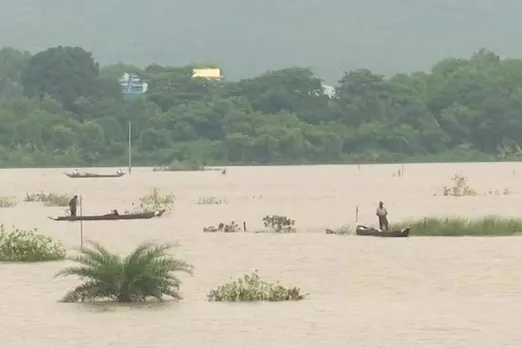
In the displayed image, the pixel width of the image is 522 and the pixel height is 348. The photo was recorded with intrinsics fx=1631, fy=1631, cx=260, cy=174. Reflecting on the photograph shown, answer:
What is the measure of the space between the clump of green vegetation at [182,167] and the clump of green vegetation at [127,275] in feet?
276

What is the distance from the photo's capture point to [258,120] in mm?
114062

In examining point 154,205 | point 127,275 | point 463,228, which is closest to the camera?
point 127,275

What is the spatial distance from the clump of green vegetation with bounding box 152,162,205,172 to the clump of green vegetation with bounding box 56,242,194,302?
84131 mm

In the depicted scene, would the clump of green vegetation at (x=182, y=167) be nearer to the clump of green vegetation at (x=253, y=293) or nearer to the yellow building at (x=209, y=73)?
the yellow building at (x=209, y=73)

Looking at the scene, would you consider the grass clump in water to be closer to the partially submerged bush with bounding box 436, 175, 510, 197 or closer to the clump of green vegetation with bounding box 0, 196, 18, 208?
the clump of green vegetation with bounding box 0, 196, 18, 208

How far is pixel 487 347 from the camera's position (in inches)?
799

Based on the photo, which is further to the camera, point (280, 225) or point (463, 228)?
point (280, 225)

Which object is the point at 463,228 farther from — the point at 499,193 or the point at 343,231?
the point at 499,193

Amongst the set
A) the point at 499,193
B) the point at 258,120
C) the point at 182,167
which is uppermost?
the point at 258,120

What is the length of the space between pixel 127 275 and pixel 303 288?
4510 millimetres

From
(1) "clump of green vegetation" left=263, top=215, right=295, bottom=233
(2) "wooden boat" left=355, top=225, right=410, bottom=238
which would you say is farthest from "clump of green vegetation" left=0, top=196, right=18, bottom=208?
(2) "wooden boat" left=355, top=225, right=410, bottom=238

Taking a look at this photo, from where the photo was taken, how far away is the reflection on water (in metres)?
21.5

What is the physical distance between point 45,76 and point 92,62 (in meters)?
3.98

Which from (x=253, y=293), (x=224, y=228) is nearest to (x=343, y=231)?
(x=224, y=228)
